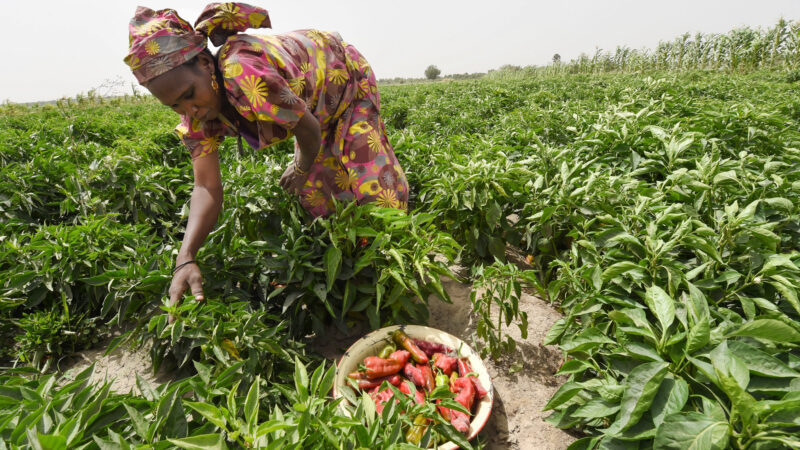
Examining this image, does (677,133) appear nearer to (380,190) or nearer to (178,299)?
(380,190)

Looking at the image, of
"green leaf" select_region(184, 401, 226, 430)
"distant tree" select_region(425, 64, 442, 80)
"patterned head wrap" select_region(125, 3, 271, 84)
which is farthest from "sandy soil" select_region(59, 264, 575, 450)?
"distant tree" select_region(425, 64, 442, 80)

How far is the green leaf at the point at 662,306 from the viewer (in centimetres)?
123

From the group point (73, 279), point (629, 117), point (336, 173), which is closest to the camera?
point (73, 279)

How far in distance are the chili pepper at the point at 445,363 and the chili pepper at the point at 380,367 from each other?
7.7 inches

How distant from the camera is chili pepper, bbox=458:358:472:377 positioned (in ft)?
5.91

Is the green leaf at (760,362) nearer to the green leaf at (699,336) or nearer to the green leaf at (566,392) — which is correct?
the green leaf at (699,336)

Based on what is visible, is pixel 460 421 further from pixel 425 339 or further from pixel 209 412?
pixel 209 412

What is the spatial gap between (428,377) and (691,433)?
3.50 feet

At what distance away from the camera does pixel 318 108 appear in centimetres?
207

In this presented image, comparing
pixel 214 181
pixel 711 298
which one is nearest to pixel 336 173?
pixel 214 181

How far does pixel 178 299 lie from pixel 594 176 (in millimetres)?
2352

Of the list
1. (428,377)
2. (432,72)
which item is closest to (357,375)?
(428,377)

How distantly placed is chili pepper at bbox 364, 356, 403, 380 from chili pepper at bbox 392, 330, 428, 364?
0.10 m

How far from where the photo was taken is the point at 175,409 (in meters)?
1.06
